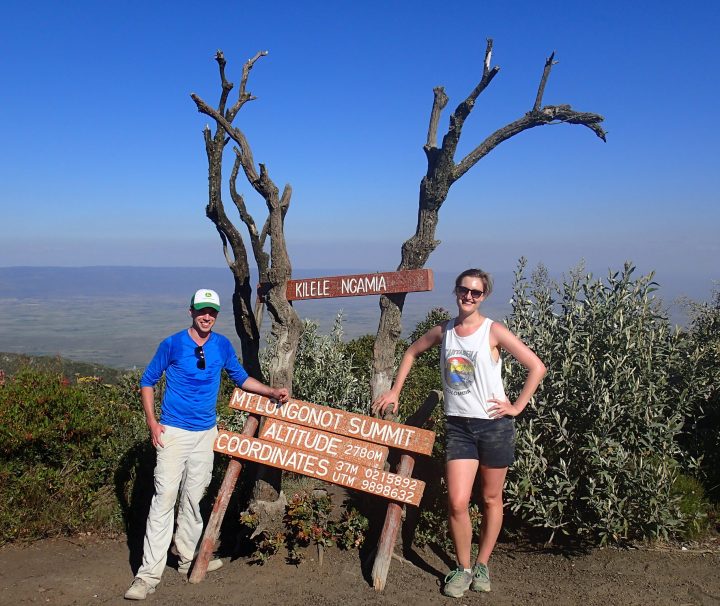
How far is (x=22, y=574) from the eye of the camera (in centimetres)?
520

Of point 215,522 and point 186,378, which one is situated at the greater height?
point 186,378

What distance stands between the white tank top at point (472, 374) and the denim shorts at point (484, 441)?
9 centimetres

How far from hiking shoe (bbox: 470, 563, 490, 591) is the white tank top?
1.34 metres

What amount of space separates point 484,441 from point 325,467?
1.45m

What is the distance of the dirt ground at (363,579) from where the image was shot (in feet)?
15.9

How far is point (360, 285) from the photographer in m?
5.69

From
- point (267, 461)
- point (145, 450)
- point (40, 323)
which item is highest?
point (267, 461)

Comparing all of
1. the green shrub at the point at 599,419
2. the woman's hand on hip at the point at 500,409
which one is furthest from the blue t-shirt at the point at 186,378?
the green shrub at the point at 599,419

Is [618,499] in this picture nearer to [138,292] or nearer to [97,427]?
[97,427]

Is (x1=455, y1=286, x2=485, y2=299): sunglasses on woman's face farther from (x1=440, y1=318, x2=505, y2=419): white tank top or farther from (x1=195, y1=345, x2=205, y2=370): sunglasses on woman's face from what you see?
(x1=195, y1=345, x2=205, y2=370): sunglasses on woman's face

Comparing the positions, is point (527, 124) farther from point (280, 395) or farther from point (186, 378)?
point (186, 378)

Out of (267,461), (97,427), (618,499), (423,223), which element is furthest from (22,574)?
(618,499)

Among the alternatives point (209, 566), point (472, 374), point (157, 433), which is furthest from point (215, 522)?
point (472, 374)

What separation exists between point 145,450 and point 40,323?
160ft
